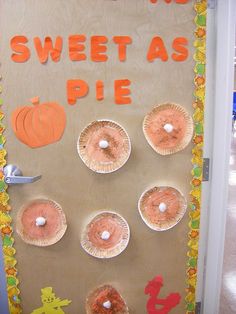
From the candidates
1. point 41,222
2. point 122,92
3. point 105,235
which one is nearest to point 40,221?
point 41,222

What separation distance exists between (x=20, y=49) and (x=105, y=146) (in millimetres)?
Answer: 491

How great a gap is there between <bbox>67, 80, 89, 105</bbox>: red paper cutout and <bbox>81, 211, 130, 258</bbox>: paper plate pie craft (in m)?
0.50

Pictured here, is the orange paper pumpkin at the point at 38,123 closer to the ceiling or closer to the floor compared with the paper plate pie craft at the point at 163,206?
closer to the ceiling

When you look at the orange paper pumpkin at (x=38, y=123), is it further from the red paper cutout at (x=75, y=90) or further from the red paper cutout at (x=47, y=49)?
the red paper cutout at (x=47, y=49)

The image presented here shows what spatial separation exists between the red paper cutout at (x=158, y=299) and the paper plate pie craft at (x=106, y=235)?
0.25 m

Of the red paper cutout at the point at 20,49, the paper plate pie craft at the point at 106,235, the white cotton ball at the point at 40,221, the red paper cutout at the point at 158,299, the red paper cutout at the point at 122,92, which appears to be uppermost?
the red paper cutout at the point at 20,49

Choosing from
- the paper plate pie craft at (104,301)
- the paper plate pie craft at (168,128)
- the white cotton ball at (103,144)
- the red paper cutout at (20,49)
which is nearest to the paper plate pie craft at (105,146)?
the white cotton ball at (103,144)

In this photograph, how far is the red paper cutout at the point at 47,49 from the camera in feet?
3.45

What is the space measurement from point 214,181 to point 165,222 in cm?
29

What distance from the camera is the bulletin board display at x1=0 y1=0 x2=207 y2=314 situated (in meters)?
1.07

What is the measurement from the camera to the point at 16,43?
104 centimetres

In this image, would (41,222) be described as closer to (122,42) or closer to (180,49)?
(122,42)

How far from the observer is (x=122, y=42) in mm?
1086

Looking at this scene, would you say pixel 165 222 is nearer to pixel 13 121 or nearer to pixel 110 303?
pixel 110 303
